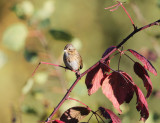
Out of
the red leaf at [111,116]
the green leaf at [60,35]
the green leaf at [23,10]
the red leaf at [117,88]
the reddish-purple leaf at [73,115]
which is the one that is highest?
the green leaf at [23,10]

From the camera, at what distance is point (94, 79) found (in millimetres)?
751

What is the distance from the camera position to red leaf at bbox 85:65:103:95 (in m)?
0.75

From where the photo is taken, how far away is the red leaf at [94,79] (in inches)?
29.5

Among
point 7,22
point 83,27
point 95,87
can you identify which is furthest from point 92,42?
point 95,87

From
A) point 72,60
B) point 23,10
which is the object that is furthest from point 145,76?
point 23,10

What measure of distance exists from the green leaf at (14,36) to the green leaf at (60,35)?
0.14 meters

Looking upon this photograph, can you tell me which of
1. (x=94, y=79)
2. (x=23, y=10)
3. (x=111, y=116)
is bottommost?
(x=111, y=116)

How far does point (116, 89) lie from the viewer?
75 centimetres

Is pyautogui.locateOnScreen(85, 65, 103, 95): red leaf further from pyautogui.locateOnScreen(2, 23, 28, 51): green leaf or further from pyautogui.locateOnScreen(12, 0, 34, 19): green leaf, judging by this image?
pyautogui.locateOnScreen(12, 0, 34, 19): green leaf

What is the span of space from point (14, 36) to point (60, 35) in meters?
0.22

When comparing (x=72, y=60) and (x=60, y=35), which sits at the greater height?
(x=60, y=35)

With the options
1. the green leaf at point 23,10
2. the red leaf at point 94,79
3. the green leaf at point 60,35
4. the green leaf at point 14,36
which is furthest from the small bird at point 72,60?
the red leaf at point 94,79

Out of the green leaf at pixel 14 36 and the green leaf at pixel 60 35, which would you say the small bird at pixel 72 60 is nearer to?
the green leaf at pixel 60 35

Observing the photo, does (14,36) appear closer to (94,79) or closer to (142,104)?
(94,79)
